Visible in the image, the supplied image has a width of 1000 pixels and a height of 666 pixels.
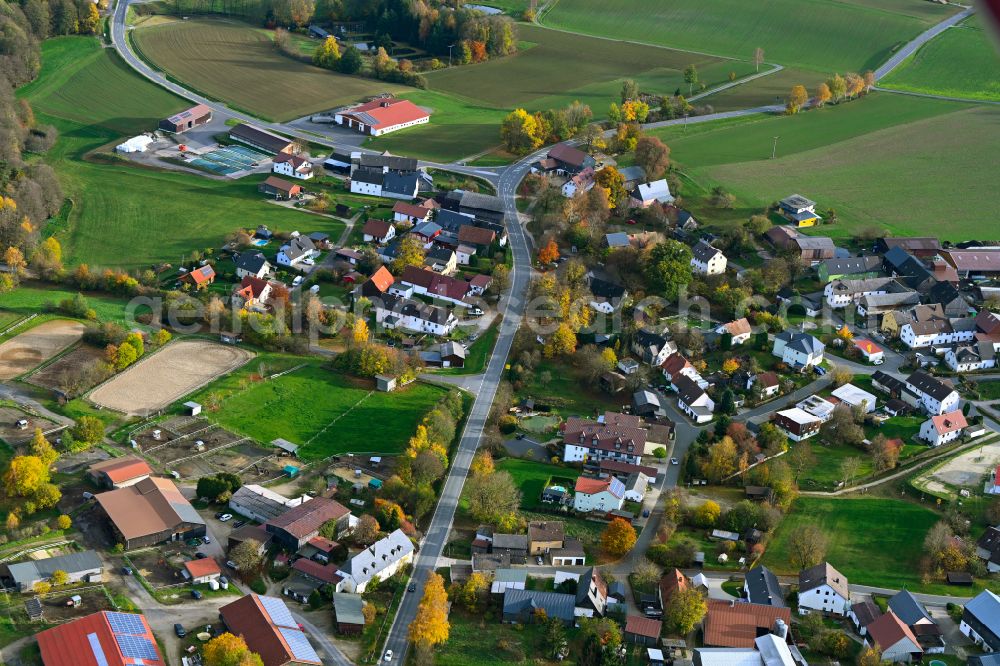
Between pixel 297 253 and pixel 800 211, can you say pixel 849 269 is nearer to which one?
pixel 800 211

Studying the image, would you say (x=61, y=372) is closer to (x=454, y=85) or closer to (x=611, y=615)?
(x=611, y=615)

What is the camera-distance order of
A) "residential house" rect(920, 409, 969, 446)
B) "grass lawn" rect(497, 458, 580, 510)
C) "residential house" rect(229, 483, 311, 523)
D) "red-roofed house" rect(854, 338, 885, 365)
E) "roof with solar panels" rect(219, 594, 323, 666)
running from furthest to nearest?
"red-roofed house" rect(854, 338, 885, 365), "residential house" rect(920, 409, 969, 446), "grass lawn" rect(497, 458, 580, 510), "residential house" rect(229, 483, 311, 523), "roof with solar panels" rect(219, 594, 323, 666)

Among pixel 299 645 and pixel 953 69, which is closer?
pixel 299 645

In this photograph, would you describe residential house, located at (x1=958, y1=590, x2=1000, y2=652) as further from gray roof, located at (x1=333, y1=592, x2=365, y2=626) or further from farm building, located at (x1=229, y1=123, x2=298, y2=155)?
farm building, located at (x1=229, y1=123, x2=298, y2=155)

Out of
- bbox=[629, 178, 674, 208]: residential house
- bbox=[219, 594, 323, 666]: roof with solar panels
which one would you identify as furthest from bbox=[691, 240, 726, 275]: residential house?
bbox=[219, 594, 323, 666]: roof with solar panels

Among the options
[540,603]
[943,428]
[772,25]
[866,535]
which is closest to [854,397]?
[943,428]
